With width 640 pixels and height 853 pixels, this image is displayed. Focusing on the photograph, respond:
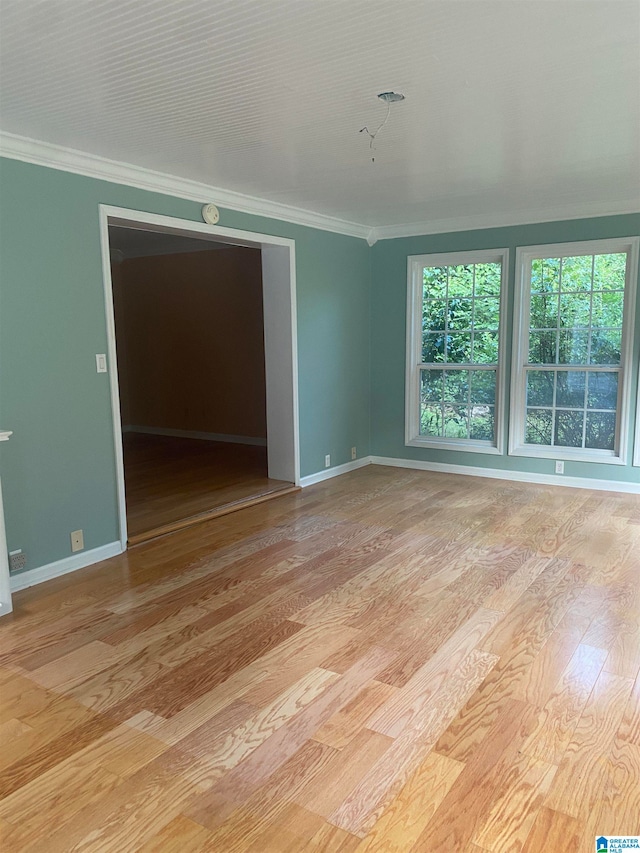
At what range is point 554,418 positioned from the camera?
5.59 meters

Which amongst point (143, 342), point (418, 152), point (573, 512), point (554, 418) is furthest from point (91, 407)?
point (143, 342)

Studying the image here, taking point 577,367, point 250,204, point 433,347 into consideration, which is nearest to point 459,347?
point 433,347

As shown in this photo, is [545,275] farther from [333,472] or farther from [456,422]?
[333,472]

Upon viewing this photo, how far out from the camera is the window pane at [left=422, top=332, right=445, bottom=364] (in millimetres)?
6137

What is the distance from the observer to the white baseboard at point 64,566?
3.44m

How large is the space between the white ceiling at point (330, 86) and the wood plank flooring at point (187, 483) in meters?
2.46

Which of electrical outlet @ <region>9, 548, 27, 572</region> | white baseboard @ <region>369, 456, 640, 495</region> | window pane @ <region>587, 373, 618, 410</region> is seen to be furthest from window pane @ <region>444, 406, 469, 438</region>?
electrical outlet @ <region>9, 548, 27, 572</region>

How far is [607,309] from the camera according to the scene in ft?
17.2

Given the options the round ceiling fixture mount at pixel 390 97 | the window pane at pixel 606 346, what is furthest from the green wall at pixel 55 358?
the window pane at pixel 606 346

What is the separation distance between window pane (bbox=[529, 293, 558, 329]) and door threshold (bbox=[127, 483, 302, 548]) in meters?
2.65

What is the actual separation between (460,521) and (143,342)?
5715mm

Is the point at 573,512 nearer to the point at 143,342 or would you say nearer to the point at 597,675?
the point at 597,675

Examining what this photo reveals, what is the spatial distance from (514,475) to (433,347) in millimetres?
1492

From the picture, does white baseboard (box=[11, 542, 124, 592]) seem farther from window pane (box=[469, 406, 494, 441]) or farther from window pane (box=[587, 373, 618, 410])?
window pane (box=[587, 373, 618, 410])
